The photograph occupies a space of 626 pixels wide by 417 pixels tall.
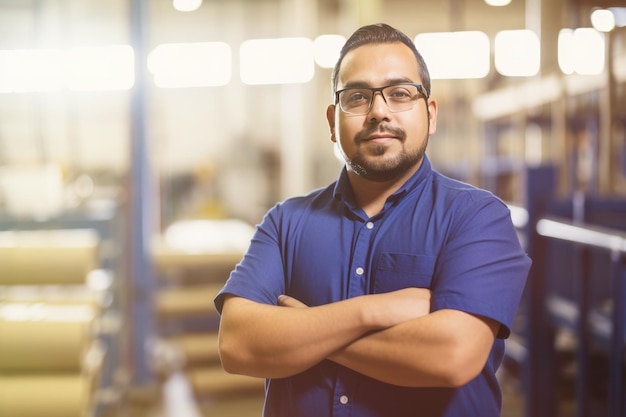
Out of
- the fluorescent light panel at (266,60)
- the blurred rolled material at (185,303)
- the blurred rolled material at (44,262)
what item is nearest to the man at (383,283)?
the blurred rolled material at (44,262)

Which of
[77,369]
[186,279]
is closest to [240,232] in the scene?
[186,279]

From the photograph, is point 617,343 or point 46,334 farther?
point 46,334

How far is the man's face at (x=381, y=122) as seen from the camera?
143 cm

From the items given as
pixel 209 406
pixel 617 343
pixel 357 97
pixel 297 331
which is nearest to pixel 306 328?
pixel 297 331

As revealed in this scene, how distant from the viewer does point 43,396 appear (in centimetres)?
278

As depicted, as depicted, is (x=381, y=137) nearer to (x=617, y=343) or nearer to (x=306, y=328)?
(x=306, y=328)

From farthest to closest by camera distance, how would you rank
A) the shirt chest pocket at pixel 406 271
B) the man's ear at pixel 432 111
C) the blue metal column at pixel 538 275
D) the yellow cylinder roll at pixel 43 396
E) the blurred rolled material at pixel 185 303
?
1. the blurred rolled material at pixel 185 303
2. the blue metal column at pixel 538 275
3. the yellow cylinder roll at pixel 43 396
4. the man's ear at pixel 432 111
5. the shirt chest pocket at pixel 406 271

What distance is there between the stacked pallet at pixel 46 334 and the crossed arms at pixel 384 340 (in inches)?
66.1

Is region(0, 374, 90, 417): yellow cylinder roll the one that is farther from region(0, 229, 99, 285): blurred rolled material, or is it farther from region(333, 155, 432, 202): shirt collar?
region(333, 155, 432, 202): shirt collar

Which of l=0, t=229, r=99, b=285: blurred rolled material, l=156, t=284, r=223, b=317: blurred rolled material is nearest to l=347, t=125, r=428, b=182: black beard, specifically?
l=0, t=229, r=99, b=285: blurred rolled material

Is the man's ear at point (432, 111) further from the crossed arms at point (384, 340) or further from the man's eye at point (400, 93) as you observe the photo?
the crossed arms at point (384, 340)

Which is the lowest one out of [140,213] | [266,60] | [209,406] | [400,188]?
[209,406]

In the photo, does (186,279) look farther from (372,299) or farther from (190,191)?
(190,191)

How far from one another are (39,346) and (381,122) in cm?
199
